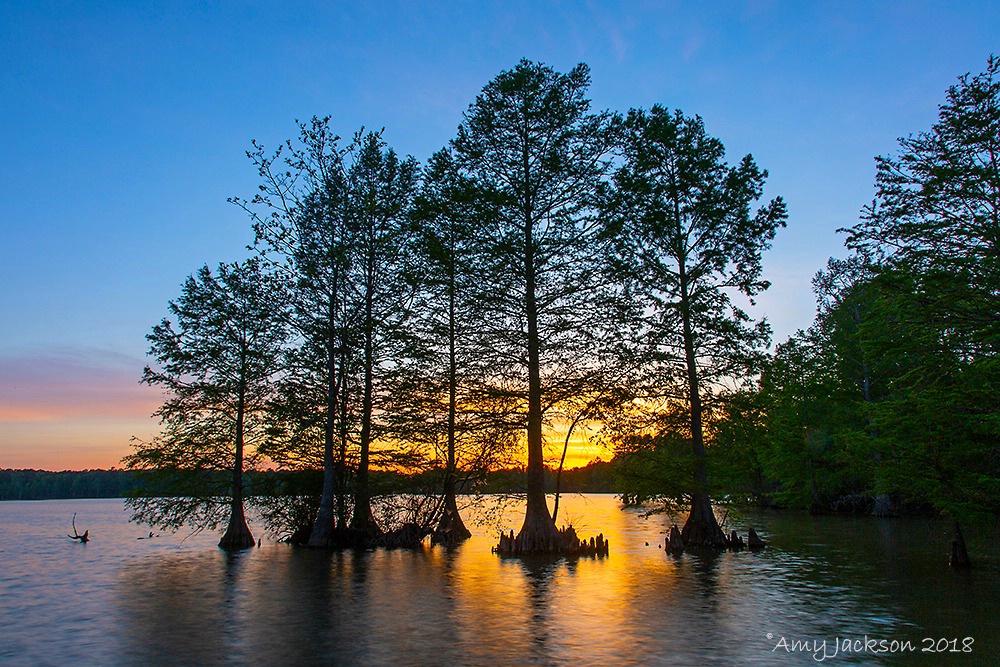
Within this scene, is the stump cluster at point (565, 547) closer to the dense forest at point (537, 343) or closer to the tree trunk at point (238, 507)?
the dense forest at point (537, 343)

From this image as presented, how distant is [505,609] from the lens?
47.2 feet

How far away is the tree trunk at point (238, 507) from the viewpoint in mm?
32656

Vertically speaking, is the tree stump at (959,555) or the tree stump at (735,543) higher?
the tree stump at (959,555)

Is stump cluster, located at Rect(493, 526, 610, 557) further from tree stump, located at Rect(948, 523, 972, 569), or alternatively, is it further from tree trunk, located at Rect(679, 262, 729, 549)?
tree stump, located at Rect(948, 523, 972, 569)

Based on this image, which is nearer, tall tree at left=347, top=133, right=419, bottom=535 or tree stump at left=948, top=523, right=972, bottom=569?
tree stump at left=948, top=523, right=972, bottom=569

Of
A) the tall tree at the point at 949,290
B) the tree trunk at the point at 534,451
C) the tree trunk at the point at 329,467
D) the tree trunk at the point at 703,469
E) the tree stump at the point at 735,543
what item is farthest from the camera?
the tree trunk at the point at 329,467

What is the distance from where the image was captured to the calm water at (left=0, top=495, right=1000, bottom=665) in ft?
34.6

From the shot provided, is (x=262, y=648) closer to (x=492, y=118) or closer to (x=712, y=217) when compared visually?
(x=492, y=118)

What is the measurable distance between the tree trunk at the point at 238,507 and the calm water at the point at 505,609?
634cm

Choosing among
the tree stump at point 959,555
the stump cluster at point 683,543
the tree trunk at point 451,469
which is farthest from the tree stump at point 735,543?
the tree trunk at point 451,469

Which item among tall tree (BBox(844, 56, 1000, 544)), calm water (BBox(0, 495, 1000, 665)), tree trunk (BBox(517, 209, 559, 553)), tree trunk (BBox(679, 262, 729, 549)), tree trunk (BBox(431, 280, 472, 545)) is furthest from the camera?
tree trunk (BBox(431, 280, 472, 545))

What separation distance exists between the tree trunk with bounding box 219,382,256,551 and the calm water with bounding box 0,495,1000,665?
250 inches

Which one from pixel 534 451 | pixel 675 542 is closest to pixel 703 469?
pixel 675 542

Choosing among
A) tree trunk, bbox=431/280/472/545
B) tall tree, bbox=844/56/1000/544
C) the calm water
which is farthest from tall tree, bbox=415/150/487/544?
tall tree, bbox=844/56/1000/544
